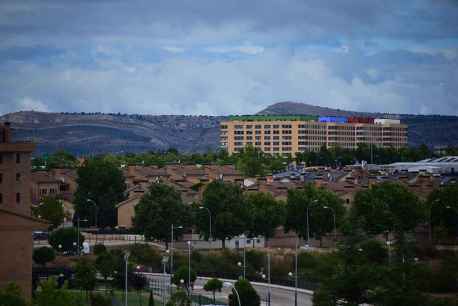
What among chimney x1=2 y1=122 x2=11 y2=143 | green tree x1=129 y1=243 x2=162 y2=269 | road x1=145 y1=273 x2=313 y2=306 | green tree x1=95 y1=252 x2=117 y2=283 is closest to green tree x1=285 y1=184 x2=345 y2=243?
green tree x1=129 y1=243 x2=162 y2=269

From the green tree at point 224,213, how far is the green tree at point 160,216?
1.89m

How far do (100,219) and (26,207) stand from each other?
34262 mm

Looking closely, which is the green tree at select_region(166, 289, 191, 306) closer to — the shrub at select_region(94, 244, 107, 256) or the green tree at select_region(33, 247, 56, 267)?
the green tree at select_region(33, 247, 56, 267)

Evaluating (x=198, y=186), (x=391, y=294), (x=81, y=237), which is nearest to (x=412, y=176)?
(x=198, y=186)

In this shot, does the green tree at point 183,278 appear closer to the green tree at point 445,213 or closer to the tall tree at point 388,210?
the tall tree at point 388,210

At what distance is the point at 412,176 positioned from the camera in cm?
14825

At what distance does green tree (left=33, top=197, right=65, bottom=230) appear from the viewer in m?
105

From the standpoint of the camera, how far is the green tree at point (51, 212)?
105 metres

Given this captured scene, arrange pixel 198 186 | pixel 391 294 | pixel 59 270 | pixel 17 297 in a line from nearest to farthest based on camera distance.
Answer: pixel 17 297, pixel 391 294, pixel 59 270, pixel 198 186

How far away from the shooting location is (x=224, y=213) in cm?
9919

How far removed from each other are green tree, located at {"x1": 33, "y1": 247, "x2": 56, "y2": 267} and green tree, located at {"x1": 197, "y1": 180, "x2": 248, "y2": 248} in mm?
18894

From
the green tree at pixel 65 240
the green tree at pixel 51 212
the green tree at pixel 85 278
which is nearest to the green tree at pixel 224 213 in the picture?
the green tree at pixel 51 212

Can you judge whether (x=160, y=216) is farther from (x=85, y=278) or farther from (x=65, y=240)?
(x=85, y=278)

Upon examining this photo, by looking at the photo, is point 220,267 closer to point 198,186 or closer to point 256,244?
point 256,244
